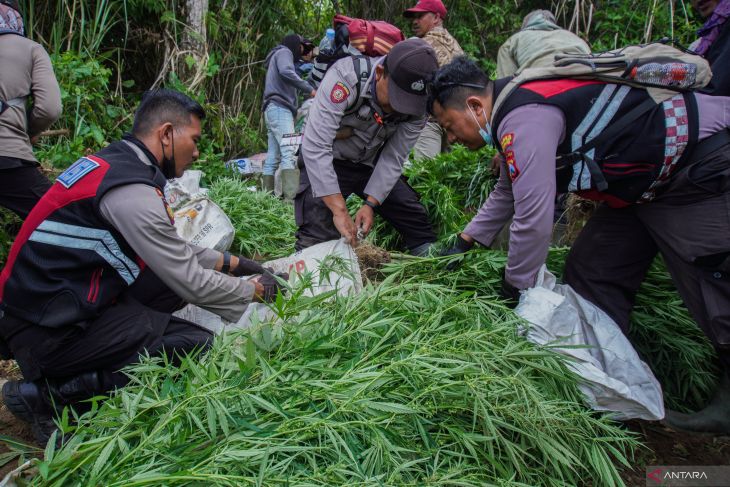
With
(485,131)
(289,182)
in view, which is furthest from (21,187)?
(289,182)

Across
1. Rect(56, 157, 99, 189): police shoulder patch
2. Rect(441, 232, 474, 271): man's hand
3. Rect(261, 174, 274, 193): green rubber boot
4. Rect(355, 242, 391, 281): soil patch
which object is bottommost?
Rect(261, 174, 274, 193): green rubber boot

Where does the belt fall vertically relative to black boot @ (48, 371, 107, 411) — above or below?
above

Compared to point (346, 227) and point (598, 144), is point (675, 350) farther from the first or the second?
point (346, 227)

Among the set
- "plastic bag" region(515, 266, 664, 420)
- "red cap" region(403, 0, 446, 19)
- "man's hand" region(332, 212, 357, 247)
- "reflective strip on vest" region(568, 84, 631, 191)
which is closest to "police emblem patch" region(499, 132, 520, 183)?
"reflective strip on vest" region(568, 84, 631, 191)

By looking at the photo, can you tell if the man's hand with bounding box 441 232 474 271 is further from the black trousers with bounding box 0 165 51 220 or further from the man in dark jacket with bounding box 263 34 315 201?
the man in dark jacket with bounding box 263 34 315 201

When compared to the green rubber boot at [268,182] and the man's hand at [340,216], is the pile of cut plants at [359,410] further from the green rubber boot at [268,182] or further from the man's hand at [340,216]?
the green rubber boot at [268,182]

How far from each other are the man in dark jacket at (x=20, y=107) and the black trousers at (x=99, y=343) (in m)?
1.38

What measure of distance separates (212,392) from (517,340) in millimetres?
1217

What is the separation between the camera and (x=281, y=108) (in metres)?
6.45

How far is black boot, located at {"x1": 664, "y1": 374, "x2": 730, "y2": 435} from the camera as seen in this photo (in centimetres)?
248

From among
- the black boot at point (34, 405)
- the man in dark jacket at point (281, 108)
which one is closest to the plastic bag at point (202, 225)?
the black boot at point (34, 405)

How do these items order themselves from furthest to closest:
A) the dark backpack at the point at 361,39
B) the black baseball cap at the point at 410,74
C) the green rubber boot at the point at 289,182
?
the green rubber boot at the point at 289,182, the dark backpack at the point at 361,39, the black baseball cap at the point at 410,74

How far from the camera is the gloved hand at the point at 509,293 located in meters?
2.45

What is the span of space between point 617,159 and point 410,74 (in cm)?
108
